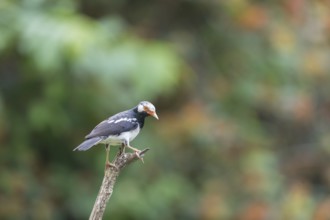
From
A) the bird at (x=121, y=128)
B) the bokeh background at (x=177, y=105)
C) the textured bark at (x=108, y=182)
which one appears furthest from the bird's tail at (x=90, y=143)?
the bokeh background at (x=177, y=105)

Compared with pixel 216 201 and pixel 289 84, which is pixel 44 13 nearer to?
pixel 216 201

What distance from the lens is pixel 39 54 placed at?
21.6 ft

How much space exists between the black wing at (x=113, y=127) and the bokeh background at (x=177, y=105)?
3.41 metres

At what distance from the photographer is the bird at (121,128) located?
10.1ft

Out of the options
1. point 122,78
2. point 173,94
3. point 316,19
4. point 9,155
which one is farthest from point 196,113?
point 316,19

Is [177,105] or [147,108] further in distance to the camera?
[177,105]

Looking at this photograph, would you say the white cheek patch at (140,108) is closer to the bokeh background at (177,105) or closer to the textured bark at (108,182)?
the textured bark at (108,182)

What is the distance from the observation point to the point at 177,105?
8.68 metres

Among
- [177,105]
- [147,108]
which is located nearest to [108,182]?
[147,108]

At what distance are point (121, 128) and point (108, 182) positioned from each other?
21cm

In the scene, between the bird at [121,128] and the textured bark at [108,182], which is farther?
the bird at [121,128]

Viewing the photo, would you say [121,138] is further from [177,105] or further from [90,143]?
[177,105]

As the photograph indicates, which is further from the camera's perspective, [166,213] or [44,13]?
[166,213]

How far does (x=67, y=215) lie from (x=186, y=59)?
88.8 inches
